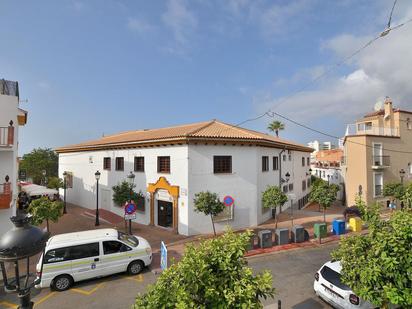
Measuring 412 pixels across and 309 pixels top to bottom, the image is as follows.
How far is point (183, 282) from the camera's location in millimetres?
3943

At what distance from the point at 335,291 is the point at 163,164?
1260cm

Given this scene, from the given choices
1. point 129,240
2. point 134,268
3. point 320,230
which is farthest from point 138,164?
point 320,230

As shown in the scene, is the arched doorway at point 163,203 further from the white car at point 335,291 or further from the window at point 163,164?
the white car at point 335,291

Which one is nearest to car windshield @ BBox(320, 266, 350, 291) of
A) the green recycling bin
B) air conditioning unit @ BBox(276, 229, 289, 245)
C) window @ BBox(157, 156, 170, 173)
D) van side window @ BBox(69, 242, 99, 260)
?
air conditioning unit @ BBox(276, 229, 289, 245)

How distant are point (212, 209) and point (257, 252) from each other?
3.24m

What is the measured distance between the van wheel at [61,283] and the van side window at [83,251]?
2.50 feet

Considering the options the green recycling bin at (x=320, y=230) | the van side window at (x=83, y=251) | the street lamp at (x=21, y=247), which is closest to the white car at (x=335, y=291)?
the green recycling bin at (x=320, y=230)

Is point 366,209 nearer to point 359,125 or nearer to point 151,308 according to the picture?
point 151,308

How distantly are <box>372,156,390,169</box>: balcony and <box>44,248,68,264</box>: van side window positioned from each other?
85.8 ft

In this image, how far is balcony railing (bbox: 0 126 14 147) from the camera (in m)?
11.9

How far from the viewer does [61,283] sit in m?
9.25

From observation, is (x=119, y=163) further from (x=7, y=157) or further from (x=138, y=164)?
(x=7, y=157)

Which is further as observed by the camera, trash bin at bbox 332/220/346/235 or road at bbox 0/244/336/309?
trash bin at bbox 332/220/346/235

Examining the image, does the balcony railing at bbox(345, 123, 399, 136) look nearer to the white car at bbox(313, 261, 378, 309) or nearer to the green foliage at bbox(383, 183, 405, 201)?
the green foliage at bbox(383, 183, 405, 201)
